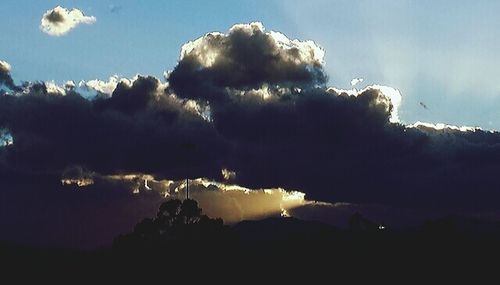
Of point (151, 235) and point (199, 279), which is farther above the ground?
point (151, 235)

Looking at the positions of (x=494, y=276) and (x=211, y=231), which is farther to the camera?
(x=211, y=231)

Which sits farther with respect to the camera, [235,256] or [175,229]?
[175,229]

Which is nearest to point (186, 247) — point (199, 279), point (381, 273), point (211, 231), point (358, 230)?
Answer: point (211, 231)

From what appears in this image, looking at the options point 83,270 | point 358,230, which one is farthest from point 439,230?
point 83,270

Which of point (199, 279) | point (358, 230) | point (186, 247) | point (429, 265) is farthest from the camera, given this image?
point (358, 230)

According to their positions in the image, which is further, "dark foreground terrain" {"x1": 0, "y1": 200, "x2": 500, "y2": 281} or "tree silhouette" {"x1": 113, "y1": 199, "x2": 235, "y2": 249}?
"tree silhouette" {"x1": 113, "y1": 199, "x2": 235, "y2": 249}

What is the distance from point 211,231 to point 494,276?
52520mm

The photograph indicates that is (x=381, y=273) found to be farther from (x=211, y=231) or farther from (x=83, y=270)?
(x=83, y=270)

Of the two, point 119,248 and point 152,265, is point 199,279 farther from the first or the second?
point 119,248

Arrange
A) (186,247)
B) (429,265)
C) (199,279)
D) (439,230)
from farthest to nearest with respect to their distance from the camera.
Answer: (439,230) → (186,247) → (429,265) → (199,279)

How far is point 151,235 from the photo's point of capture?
487 ft

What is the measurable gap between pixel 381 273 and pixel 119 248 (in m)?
49.0

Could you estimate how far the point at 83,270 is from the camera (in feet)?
423

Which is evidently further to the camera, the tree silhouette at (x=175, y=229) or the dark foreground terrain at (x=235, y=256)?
A: the tree silhouette at (x=175, y=229)
